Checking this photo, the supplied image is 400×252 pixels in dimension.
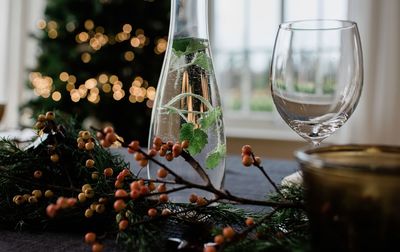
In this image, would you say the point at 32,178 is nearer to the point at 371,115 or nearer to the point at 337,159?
the point at 337,159

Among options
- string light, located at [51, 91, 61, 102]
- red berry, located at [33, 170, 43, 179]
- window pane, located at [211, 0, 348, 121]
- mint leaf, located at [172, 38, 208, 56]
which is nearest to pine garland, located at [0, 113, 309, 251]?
red berry, located at [33, 170, 43, 179]

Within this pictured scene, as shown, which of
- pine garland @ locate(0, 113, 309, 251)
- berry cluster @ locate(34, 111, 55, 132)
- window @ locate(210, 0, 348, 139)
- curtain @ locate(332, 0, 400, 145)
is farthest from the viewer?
window @ locate(210, 0, 348, 139)

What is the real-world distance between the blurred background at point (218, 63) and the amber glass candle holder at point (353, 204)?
8.20ft

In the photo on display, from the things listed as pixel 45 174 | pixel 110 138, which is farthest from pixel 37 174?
pixel 110 138

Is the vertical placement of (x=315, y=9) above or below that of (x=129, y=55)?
above

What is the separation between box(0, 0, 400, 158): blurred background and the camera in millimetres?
2635

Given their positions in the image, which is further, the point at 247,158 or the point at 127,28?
the point at 127,28

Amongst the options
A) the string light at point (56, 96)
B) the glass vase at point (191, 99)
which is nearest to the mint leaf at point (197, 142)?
the glass vase at point (191, 99)

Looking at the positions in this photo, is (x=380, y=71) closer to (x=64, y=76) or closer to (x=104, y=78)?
(x=104, y=78)

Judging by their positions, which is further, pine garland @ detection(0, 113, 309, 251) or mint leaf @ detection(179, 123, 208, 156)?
mint leaf @ detection(179, 123, 208, 156)

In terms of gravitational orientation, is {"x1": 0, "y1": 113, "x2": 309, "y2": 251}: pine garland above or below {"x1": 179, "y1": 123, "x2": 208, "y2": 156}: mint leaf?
below

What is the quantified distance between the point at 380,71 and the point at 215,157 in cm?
231

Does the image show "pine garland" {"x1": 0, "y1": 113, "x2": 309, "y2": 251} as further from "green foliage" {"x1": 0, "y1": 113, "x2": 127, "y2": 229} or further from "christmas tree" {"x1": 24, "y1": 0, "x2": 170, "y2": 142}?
"christmas tree" {"x1": 24, "y1": 0, "x2": 170, "y2": 142}

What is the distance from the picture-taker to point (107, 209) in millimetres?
456
